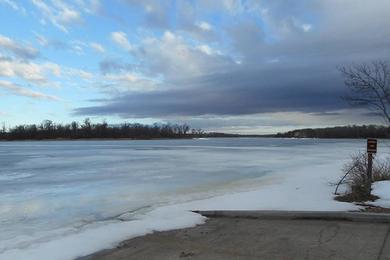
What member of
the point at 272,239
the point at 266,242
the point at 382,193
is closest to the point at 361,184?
the point at 382,193

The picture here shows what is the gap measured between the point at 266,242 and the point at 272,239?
7.1 inches

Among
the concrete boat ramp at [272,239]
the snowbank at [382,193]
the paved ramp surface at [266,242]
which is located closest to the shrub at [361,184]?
the snowbank at [382,193]

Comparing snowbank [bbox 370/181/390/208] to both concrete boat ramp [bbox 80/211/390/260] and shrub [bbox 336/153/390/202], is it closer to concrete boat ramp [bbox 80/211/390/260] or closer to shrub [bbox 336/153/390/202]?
shrub [bbox 336/153/390/202]

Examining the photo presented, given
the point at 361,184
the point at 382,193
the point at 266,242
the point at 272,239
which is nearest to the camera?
the point at 266,242

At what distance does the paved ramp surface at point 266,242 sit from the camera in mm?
5250

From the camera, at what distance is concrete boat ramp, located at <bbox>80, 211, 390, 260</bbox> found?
5.27 meters

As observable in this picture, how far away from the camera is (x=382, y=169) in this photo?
14.0m

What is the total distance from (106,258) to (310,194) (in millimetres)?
6737

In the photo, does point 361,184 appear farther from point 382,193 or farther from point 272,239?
point 272,239

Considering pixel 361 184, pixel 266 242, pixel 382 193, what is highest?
pixel 361 184

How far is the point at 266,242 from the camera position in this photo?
5812 millimetres

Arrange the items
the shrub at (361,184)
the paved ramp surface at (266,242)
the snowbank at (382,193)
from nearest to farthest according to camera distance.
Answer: the paved ramp surface at (266,242) → the snowbank at (382,193) → the shrub at (361,184)

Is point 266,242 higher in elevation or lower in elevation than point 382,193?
lower

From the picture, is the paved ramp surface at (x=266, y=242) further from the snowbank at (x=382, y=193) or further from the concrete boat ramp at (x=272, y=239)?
the snowbank at (x=382, y=193)
